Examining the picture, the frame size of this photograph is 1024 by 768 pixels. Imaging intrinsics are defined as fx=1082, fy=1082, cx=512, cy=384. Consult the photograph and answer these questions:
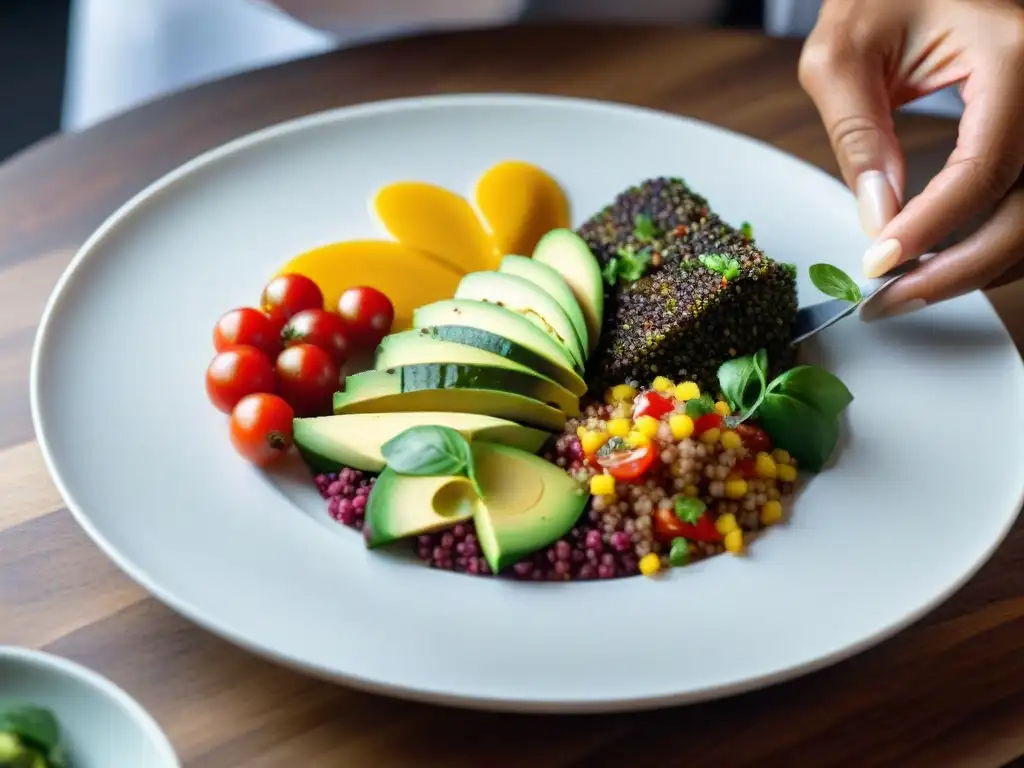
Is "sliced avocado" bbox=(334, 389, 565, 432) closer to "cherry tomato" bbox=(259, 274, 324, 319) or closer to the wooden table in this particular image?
"cherry tomato" bbox=(259, 274, 324, 319)

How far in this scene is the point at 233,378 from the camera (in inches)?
92.7

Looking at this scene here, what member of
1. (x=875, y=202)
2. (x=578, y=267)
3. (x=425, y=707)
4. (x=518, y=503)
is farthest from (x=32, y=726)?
(x=875, y=202)

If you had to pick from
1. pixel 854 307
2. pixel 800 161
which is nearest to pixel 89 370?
pixel 854 307

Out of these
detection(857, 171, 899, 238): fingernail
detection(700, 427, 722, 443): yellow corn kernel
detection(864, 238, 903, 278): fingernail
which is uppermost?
detection(857, 171, 899, 238): fingernail

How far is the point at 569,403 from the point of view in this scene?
2463mm

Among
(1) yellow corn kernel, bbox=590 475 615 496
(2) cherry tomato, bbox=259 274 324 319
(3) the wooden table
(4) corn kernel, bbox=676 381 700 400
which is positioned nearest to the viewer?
(3) the wooden table

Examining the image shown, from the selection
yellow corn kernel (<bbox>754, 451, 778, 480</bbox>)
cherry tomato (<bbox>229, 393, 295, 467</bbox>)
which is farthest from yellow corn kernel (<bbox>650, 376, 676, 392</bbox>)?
cherry tomato (<bbox>229, 393, 295, 467</bbox>)

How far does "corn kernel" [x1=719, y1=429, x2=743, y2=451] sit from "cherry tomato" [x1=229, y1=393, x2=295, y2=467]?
3.01 feet

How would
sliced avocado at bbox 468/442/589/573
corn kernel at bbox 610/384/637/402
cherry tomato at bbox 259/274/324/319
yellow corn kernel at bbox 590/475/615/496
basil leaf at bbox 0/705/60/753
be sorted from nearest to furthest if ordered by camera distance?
basil leaf at bbox 0/705/60/753 → sliced avocado at bbox 468/442/589/573 → yellow corn kernel at bbox 590/475/615/496 → corn kernel at bbox 610/384/637/402 → cherry tomato at bbox 259/274/324/319

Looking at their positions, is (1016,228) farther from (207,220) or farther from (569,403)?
(207,220)

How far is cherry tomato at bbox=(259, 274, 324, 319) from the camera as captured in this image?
102 inches

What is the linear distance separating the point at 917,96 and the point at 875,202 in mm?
547

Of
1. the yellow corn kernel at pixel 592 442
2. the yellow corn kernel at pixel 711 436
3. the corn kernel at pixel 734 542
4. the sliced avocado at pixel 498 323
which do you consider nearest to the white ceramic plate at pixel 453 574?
the corn kernel at pixel 734 542

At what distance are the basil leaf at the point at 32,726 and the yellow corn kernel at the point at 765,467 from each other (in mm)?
1420
